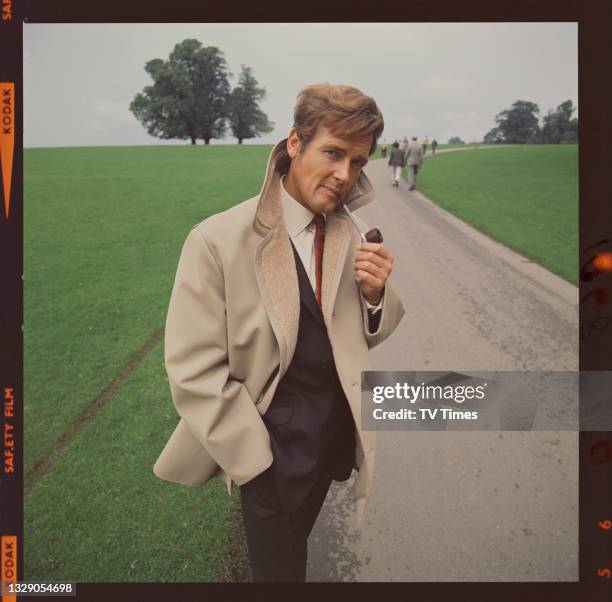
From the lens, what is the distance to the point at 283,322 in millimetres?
1523

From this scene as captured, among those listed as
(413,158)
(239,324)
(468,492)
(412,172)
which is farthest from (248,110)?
(412,172)

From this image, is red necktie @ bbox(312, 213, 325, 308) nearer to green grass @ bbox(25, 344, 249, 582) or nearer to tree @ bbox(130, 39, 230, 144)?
tree @ bbox(130, 39, 230, 144)

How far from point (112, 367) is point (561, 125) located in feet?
13.1

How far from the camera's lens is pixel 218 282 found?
59.1 inches

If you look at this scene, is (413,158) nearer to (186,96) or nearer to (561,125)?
(186,96)

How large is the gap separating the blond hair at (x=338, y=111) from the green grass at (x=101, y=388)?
1.71ft

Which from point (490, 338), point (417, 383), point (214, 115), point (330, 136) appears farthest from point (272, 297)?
point (490, 338)

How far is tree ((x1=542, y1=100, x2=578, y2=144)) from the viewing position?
217cm
